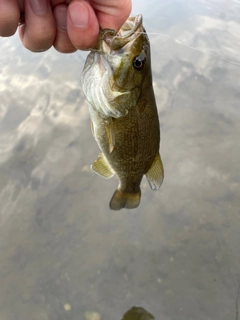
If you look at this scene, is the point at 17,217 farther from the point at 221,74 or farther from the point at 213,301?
the point at 221,74

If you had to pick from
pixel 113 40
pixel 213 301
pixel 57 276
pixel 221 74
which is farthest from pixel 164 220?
pixel 221 74

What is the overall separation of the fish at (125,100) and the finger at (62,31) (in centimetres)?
12

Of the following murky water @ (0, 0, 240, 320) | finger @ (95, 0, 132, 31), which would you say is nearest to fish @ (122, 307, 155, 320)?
murky water @ (0, 0, 240, 320)

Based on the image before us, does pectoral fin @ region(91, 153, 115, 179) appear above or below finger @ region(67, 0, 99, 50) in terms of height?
below

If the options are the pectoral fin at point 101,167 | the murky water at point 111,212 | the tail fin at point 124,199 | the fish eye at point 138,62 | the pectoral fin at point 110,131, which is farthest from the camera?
the murky water at point 111,212

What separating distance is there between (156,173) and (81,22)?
96cm

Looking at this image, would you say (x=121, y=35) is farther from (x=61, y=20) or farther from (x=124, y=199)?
(x=124, y=199)

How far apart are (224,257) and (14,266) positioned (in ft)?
6.06

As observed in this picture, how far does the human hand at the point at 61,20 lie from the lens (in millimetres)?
1285

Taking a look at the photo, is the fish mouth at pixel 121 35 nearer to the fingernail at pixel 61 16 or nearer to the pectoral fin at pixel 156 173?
the fingernail at pixel 61 16

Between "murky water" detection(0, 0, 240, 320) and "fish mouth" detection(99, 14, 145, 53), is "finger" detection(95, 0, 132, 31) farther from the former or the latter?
"murky water" detection(0, 0, 240, 320)

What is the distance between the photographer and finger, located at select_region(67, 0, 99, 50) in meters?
1.28

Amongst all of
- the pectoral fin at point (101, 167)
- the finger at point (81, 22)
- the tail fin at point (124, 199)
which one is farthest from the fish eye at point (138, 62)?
the tail fin at point (124, 199)

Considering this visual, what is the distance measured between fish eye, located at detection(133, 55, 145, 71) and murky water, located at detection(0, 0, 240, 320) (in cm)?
191
